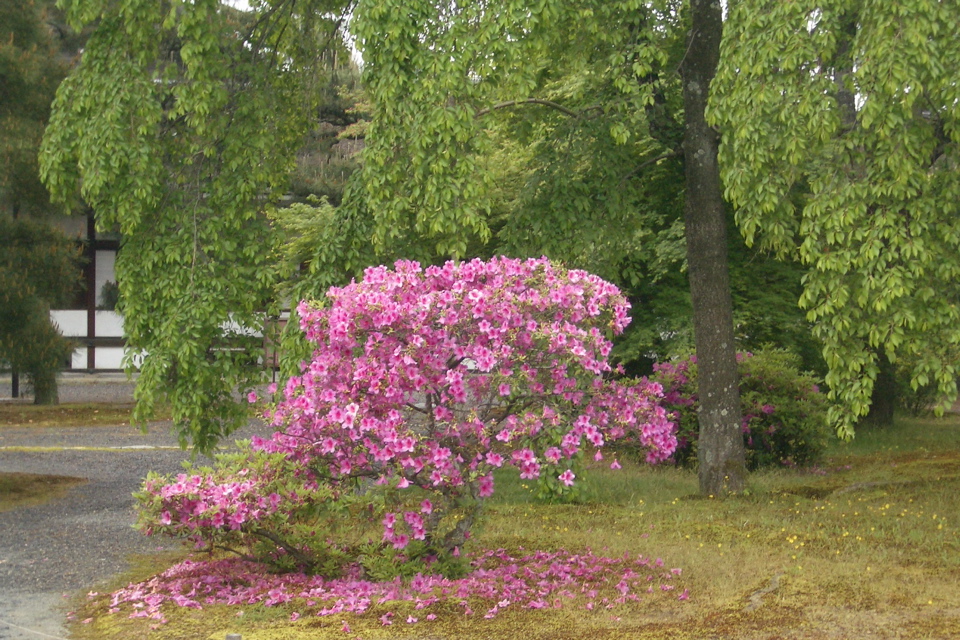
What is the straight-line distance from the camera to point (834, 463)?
598 inches

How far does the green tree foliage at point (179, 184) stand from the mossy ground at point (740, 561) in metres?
1.86

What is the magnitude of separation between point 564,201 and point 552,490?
3.03 metres

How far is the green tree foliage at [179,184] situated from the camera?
9703mm

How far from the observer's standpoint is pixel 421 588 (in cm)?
715

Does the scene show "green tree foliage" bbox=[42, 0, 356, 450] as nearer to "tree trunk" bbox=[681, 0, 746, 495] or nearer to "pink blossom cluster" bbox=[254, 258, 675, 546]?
"pink blossom cluster" bbox=[254, 258, 675, 546]

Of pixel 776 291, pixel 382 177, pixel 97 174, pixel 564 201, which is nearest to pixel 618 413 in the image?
pixel 382 177

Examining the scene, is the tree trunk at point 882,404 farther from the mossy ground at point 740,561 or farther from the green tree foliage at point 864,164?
the green tree foliage at point 864,164

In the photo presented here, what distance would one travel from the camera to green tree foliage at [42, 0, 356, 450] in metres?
9.70

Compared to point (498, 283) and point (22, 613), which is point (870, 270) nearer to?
point (498, 283)

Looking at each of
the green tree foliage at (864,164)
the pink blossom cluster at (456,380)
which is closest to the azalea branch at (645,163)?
the green tree foliage at (864,164)

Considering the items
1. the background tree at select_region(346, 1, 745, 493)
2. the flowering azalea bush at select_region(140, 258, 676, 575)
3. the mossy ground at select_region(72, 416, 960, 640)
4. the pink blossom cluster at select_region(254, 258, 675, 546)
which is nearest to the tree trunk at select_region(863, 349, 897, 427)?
the mossy ground at select_region(72, 416, 960, 640)

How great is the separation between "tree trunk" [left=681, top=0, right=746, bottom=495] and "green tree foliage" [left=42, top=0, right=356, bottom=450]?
14.4 feet

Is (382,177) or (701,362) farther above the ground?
(382,177)

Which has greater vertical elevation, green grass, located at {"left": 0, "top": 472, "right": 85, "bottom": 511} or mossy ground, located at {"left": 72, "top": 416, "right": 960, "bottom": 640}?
mossy ground, located at {"left": 72, "top": 416, "right": 960, "bottom": 640}
